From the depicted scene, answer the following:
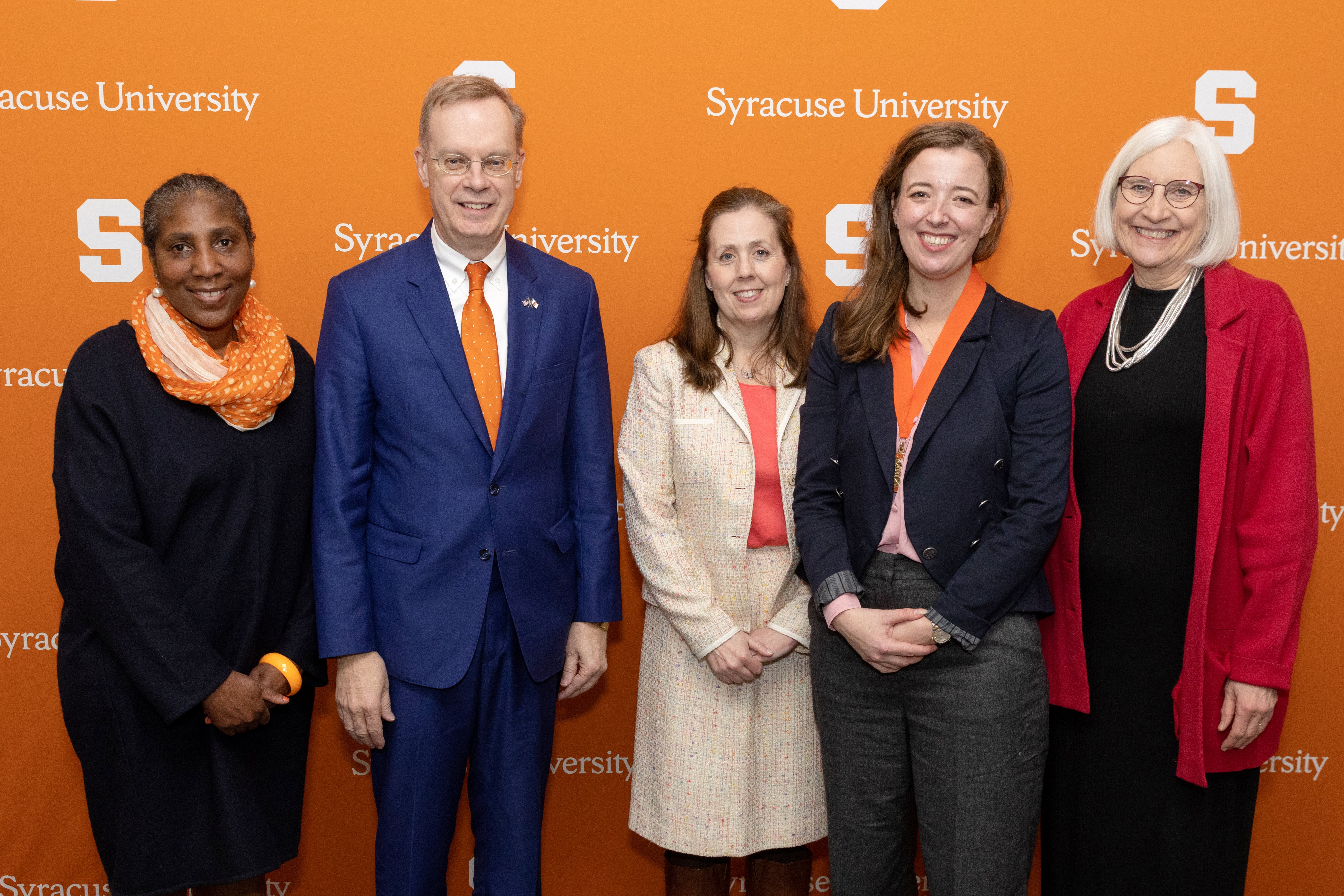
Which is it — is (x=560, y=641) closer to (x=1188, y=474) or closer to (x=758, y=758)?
(x=758, y=758)

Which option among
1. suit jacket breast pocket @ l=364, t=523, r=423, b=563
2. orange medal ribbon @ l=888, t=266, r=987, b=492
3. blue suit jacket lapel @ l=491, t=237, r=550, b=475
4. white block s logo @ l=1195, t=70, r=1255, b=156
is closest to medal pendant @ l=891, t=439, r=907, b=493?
orange medal ribbon @ l=888, t=266, r=987, b=492

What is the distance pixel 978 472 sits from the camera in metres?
1.81

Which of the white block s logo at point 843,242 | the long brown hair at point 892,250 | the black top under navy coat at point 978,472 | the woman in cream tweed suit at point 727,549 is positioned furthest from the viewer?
the white block s logo at point 843,242

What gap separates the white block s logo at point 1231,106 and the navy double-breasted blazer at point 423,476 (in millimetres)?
2041

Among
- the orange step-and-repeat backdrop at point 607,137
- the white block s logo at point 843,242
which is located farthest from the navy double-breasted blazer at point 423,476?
the white block s logo at point 843,242

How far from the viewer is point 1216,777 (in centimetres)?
196

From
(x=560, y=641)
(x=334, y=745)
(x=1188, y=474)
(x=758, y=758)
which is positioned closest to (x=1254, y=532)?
(x=1188, y=474)

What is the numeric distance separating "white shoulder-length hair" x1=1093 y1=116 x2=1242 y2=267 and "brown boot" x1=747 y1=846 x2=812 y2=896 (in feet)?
5.23

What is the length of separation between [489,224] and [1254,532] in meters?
1.64

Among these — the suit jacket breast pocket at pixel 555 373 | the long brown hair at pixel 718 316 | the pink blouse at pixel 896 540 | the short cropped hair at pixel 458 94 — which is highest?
the short cropped hair at pixel 458 94

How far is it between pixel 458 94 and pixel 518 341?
1.70 ft

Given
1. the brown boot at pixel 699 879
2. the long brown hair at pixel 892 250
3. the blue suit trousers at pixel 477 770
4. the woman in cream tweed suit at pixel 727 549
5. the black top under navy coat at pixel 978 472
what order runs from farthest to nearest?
the brown boot at pixel 699 879 → the woman in cream tweed suit at pixel 727 549 → the blue suit trousers at pixel 477 770 → the long brown hair at pixel 892 250 → the black top under navy coat at pixel 978 472

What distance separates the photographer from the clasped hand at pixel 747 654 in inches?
81.1

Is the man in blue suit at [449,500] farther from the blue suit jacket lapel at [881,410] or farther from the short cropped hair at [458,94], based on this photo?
the blue suit jacket lapel at [881,410]
